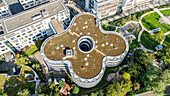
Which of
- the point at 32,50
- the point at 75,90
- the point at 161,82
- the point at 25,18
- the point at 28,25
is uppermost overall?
the point at 25,18

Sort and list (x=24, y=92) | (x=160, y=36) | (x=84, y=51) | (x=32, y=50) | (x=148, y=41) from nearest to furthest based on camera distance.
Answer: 1. (x=24, y=92)
2. (x=84, y=51)
3. (x=160, y=36)
4. (x=32, y=50)
5. (x=148, y=41)

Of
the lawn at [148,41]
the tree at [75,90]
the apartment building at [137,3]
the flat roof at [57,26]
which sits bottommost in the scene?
the tree at [75,90]

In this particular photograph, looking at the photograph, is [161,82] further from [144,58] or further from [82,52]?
[82,52]

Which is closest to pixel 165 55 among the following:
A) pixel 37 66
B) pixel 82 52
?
pixel 82 52

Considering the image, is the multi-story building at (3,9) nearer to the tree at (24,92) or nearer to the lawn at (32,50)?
the lawn at (32,50)

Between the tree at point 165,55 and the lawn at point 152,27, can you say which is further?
the lawn at point 152,27

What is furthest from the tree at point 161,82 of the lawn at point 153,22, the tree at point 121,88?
the lawn at point 153,22

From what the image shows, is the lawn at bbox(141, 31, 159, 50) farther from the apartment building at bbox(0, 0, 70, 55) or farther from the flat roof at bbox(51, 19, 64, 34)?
the flat roof at bbox(51, 19, 64, 34)
